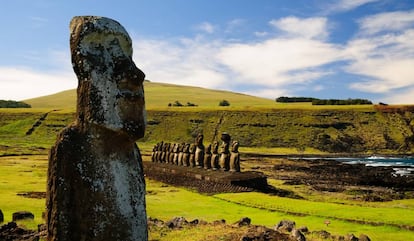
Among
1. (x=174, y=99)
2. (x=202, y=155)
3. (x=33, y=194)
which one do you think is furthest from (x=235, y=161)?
(x=174, y=99)

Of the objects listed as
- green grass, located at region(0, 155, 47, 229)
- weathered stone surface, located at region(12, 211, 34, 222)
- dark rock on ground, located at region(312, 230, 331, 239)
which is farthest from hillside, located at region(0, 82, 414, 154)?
dark rock on ground, located at region(312, 230, 331, 239)

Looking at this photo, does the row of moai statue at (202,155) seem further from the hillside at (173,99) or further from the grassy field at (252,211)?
the hillside at (173,99)

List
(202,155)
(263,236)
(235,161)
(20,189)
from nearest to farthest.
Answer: (263,236), (20,189), (235,161), (202,155)

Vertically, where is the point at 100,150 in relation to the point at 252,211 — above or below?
above

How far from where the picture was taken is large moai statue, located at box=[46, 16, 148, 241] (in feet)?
16.6

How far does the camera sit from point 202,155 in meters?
31.8

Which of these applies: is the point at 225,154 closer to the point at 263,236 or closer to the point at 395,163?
A: the point at 263,236

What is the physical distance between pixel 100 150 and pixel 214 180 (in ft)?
68.5

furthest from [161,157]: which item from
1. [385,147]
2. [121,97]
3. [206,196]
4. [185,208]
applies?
[385,147]

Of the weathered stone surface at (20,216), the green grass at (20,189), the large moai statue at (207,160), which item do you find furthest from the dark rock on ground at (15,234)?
the large moai statue at (207,160)

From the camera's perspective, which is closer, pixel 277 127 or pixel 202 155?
pixel 202 155

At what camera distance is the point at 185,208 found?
18.9 meters

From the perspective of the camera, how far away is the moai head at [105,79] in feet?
17.3

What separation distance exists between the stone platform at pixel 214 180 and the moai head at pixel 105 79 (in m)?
18.7
